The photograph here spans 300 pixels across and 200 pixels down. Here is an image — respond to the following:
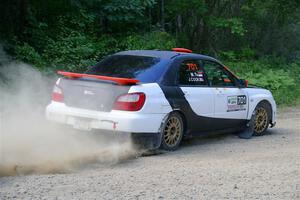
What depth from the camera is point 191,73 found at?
32.4ft

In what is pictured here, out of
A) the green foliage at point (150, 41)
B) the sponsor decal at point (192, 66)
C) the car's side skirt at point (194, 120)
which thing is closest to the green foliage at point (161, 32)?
the green foliage at point (150, 41)

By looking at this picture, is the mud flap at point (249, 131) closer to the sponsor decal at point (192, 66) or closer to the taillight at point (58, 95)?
the sponsor decal at point (192, 66)

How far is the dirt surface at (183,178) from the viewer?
6527 millimetres

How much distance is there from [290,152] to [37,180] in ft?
14.2

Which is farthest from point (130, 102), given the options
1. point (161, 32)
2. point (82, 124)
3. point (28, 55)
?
point (161, 32)

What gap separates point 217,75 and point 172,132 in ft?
5.64

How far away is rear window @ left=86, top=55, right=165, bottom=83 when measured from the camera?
9258mm

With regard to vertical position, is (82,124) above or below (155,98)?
below

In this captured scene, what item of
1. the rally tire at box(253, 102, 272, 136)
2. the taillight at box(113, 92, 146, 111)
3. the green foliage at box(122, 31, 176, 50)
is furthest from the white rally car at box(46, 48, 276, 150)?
the green foliage at box(122, 31, 176, 50)

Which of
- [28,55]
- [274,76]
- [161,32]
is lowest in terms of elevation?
[274,76]

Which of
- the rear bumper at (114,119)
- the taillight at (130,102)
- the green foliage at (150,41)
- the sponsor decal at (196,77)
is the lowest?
the rear bumper at (114,119)

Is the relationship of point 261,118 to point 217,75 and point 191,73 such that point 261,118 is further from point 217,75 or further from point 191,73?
point 191,73

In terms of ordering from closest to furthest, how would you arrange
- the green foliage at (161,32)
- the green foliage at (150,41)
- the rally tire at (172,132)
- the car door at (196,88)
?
the rally tire at (172,132)
the car door at (196,88)
the green foliage at (161,32)
the green foliage at (150,41)

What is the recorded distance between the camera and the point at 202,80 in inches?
394
